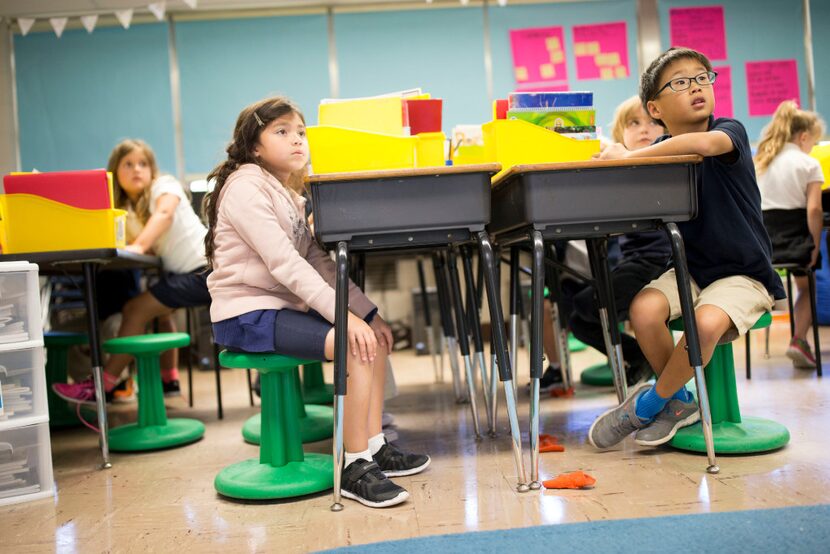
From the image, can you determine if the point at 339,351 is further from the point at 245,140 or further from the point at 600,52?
the point at 600,52

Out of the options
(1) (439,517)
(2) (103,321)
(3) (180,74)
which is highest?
(3) (180,74)

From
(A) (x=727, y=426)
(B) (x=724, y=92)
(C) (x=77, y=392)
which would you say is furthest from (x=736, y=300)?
(B) (x=724, y=92)

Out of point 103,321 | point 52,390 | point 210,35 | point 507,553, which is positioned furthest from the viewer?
point 210,35

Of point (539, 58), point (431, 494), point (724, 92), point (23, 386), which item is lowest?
point (431, 494)

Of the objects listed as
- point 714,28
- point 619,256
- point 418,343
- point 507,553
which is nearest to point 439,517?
point 507,553

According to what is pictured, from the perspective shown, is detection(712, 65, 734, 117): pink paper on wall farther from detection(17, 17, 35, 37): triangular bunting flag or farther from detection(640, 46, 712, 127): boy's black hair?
detection(17, 17, 35, 37): triangular bunting flag

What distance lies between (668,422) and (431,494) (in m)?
0.70

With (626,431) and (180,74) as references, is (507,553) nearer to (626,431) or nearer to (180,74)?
(626,431)

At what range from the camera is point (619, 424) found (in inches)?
79.1

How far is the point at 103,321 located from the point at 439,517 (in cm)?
254

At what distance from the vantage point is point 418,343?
5.30m

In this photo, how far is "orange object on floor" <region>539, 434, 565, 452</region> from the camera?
2093 mm

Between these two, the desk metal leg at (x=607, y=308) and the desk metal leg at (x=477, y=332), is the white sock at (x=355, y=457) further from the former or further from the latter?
the desk metal leg at (x=607, y=308)

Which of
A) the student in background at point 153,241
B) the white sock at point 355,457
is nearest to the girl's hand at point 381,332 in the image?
the white sock at point 355,457
